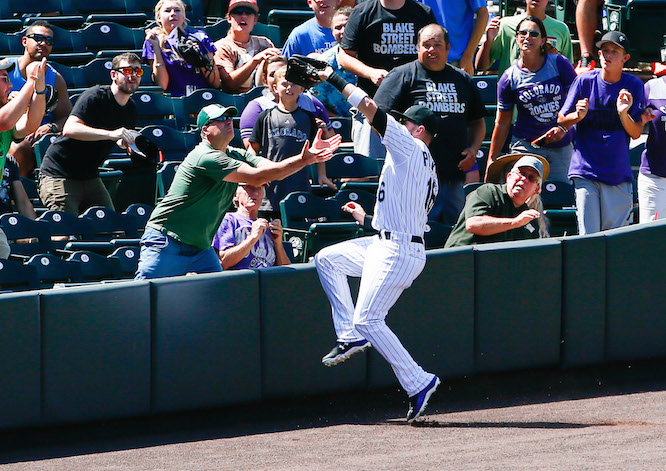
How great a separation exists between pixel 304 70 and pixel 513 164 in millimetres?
2251

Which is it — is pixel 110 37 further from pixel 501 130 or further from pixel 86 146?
pixel 501 130

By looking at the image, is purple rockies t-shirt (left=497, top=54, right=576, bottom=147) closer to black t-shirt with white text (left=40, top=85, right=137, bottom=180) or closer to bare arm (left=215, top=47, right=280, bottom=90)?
bare arm (left=215, top=47, right=280, bottom=90)

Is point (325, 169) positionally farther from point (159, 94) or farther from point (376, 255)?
point (376, 255)

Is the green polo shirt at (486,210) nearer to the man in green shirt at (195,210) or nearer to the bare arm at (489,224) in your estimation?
the bare arm at (489,224)

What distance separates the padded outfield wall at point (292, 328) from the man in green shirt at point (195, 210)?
1.06 feet

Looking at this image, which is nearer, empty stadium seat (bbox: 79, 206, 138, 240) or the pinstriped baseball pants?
the pinstriped baseball pants

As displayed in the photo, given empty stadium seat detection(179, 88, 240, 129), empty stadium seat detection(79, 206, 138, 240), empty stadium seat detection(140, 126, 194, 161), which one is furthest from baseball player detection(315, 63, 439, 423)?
empty stadium seat detection(179, 88, 240, 129)

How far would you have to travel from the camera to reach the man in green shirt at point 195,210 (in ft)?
20.6

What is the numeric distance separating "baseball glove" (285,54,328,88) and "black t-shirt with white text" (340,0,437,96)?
2.84 metres

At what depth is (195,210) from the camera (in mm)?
6340

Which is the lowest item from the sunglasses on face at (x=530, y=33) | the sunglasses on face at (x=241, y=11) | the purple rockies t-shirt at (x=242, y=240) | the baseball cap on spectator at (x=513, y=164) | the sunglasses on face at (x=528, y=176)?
the purple rockies t-shirt at (x=242, y=240)

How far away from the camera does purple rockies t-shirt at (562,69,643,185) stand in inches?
324

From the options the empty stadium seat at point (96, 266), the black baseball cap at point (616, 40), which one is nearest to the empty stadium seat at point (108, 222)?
the empty stadium seat at point (96, 266)

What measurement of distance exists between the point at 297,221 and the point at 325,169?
97 cm
